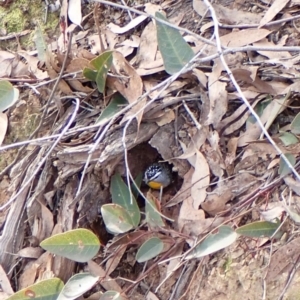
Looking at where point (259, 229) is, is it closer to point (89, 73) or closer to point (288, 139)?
point (288, 139)

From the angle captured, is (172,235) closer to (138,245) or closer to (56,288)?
(138,245)

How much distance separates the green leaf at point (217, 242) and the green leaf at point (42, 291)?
0.52 metres

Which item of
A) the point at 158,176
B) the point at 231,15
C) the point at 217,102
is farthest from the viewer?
the point at 231,15

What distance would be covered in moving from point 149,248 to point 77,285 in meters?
0.30

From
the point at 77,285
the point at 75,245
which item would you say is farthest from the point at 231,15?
the point at 77,285

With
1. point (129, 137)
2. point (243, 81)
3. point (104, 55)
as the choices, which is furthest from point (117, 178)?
point (243, 81)

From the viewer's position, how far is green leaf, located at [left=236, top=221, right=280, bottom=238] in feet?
6.70

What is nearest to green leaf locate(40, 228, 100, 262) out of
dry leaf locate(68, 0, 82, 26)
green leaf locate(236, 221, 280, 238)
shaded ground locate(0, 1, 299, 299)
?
shaded ground locate(0, 1, 299, 299)

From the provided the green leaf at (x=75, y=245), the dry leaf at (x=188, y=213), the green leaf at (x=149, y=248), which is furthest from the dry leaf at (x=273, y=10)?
the green leaf at (x=75, y=245)

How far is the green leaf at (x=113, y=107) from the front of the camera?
235 cm

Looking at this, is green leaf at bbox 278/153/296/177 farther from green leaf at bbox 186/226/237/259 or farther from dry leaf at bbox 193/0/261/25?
dry leaf at bbox 193/0/261/25

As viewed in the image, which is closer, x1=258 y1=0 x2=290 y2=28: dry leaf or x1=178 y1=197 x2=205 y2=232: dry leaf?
x1=178 y1=197 x2=205 y2=232: dry leaf

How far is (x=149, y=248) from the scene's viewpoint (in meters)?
2.17

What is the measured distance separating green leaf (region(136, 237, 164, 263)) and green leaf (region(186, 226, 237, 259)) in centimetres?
14
